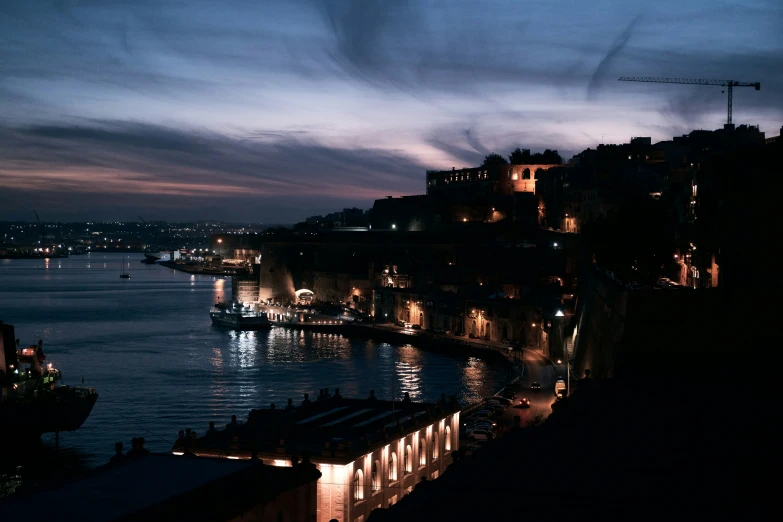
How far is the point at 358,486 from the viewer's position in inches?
235

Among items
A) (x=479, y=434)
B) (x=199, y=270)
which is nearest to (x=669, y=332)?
(x=479, y=434)

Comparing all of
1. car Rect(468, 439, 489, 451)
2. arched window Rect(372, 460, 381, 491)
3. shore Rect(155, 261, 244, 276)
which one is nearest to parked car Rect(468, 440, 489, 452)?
car Rect(468, 439, 489, 451)

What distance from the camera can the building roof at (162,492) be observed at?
4238mm

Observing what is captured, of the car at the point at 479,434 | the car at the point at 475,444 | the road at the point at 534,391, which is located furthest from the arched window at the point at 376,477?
the car at the point at 479,434

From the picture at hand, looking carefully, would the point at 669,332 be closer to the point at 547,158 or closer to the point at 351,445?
the point at 351,445

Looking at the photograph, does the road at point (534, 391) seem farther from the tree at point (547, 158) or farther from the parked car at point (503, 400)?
the tree at point (547, 158)

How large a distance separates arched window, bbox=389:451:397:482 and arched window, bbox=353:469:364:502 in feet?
1.57

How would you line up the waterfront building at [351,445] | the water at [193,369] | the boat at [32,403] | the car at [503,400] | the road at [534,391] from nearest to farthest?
the waterfront building at [351,445] → the road at [534,391] → the boat at [32,403] → the car at [503,400] → the water at [193,369]

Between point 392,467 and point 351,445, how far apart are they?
0.70m

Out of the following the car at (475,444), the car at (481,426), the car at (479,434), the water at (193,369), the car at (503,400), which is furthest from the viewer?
the water at (193,369)

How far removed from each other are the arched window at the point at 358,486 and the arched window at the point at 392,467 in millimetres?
477

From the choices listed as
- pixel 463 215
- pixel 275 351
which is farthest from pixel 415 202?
pixel 275 351

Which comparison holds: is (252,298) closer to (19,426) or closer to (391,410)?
(19,426)

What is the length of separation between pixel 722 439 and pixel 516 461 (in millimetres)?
1385
